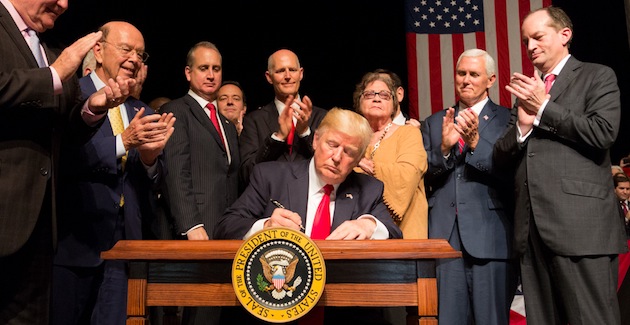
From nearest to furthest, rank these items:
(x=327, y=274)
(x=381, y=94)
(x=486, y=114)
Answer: (x=327, y=274)
(x=486, y=114)
(x=381, y=94)

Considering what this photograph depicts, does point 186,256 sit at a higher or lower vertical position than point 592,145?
lower

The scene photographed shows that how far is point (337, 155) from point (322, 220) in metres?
0.27

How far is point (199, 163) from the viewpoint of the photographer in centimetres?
363

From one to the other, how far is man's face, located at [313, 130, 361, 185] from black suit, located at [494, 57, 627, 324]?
799mm

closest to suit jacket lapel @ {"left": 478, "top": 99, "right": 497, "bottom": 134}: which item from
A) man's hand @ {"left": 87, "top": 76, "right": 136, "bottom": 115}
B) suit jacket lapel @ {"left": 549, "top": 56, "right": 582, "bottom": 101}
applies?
suit jacket lapel @ {"left": 549, "top": 56, "right": 582, "bottom": 101}

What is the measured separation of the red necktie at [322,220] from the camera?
2.82 metres

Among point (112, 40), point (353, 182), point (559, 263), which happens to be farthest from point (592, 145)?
point (112, 40)

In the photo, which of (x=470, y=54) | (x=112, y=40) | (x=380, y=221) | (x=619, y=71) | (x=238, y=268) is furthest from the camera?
(x=619, y=71)

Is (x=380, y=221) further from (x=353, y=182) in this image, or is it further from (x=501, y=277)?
(x=501, y=277)

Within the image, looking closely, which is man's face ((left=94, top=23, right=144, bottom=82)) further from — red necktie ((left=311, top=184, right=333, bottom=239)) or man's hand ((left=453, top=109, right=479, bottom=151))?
man's hand ((left=453, top=109, right=479, bottom=151))

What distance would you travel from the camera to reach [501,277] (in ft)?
11.0

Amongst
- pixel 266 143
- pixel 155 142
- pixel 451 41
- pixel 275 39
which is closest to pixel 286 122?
pixel 266 143

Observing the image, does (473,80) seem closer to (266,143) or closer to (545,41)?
(545,41)

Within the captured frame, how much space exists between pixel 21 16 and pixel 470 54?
2214mm
